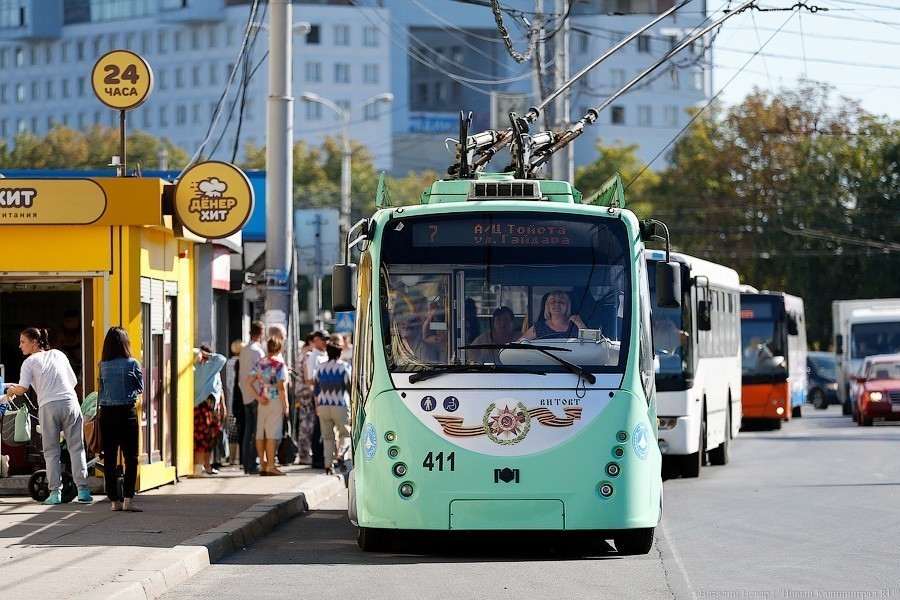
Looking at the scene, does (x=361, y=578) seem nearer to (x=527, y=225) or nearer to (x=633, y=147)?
(x=527, y=225)

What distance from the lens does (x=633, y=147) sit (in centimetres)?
8219

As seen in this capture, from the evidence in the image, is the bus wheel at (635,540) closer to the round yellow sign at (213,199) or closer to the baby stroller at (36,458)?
the baby stroller at (36,458)

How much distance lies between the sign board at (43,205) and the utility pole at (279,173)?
Result: 13.4ft

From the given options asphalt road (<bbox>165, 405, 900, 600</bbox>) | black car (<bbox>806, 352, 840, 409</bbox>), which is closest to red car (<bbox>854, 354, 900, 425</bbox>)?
asphalt road (<bbox>165, 405, 900, 600</bbox>)

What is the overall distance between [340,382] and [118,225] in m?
4.26

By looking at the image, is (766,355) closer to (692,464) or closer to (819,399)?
(692,464)

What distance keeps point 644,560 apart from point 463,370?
1921mm

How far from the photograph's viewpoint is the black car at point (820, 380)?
55875mm

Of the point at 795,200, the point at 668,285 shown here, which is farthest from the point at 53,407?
the point at 795,200

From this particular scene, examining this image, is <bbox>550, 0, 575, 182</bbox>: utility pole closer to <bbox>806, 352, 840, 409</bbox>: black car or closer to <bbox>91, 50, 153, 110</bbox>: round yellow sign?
<bbox>91, 50, 153, 110</bbox>: round yellow sign

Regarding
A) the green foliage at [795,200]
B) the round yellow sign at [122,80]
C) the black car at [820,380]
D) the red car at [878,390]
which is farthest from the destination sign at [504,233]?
the green foliage at [795,200]

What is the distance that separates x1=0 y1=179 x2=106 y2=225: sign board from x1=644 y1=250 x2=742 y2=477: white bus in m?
6.71

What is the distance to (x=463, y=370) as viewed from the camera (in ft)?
41.2

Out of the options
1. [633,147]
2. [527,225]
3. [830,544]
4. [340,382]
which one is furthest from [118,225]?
[633,147]
